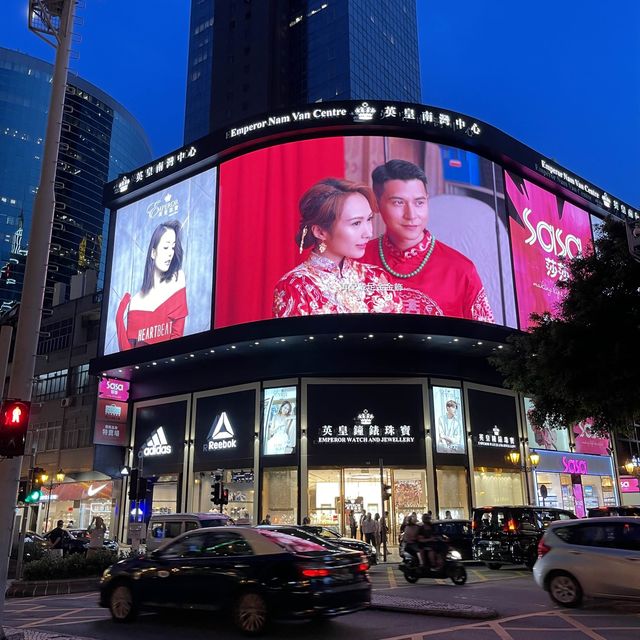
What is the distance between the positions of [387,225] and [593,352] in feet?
55.5

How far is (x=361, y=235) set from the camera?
32.6 m

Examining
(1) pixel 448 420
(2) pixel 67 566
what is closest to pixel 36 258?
(2) pixel 67 566

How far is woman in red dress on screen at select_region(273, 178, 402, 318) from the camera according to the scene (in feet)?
104

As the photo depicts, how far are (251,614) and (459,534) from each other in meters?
14.0

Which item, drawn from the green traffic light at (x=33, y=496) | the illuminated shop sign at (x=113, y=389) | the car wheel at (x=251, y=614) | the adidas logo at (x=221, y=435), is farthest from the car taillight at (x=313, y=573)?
the illuminated shop sign at (x=113, y=389)

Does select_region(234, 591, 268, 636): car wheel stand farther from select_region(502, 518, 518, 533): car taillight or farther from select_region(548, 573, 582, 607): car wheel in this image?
select_region(502, 518, 518, 533): car taillight

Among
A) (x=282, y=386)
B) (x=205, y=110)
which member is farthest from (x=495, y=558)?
(x=205, y=110)

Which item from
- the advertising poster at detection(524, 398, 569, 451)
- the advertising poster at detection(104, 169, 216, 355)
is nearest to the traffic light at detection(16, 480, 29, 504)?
the advertising poster at detection(104, 169, 216, 355)

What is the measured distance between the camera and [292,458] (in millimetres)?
31328

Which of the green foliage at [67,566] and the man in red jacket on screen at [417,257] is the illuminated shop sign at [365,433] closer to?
the man in red jacket on screen at [417,257]

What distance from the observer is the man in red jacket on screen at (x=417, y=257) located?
106ft

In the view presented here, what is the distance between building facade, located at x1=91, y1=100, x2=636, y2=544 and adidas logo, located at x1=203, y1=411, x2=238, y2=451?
0.29 ft

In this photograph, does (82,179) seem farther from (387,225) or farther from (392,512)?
(392,512)

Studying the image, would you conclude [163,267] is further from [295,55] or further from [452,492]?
[295,55]
